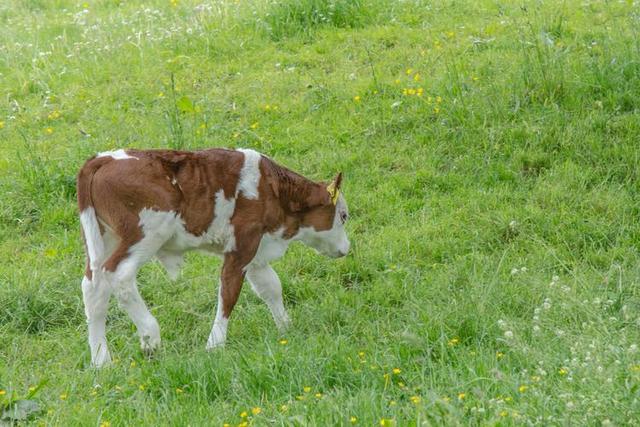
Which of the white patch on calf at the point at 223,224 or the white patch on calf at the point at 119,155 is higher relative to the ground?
the white patch on calf at the point at 119,155

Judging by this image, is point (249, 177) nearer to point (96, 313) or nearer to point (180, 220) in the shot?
point (180, 220)

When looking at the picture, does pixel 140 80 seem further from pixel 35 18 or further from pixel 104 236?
pixel 104 236

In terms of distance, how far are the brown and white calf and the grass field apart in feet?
1.25

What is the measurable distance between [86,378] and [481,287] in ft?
9.18

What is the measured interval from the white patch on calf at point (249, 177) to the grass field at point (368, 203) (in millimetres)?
999

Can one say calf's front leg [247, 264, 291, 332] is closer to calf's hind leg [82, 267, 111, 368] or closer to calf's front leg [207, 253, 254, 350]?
calf's front leg [207, 253, 254, 350]

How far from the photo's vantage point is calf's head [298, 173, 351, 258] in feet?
26.4

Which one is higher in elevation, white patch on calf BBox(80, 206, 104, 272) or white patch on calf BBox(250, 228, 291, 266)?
white patch on calf BBox(80, 206, 104, 272)

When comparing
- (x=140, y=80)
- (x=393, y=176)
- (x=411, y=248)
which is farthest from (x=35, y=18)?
(x=411, y=248)

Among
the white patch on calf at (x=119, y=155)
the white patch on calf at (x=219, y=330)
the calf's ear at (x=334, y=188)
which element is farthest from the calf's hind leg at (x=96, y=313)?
the calf's ear at (x=334, y=188)

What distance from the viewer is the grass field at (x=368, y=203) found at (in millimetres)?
6031

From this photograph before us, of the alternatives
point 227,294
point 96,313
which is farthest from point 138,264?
point 227,294

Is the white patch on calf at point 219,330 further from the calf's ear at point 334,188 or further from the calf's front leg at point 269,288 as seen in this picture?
the calf's ear at point 334,188

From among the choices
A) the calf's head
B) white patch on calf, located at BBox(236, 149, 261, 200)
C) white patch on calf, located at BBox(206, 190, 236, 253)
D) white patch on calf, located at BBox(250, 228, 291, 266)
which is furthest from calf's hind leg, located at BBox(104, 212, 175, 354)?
the calf's head
